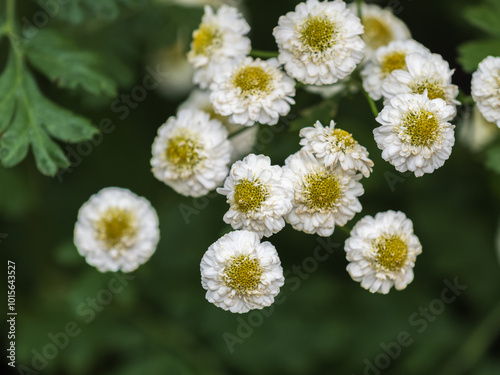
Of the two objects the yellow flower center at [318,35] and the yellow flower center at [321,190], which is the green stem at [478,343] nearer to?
the yellow flower center at [321,190]

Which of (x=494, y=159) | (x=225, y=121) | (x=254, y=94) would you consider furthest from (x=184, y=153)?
(x=494, y=159)

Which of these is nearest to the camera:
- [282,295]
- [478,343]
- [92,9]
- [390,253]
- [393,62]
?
[390,253]

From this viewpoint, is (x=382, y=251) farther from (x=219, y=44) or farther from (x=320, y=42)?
(x=219, y=44)

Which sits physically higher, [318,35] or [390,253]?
[318,35]

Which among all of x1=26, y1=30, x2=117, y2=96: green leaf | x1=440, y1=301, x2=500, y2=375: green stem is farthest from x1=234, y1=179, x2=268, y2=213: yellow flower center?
x1=440, y1=301, x2=500, y2=375: green stem

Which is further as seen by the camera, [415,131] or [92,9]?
[92,9]

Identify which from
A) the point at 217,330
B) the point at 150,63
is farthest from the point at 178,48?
the point at 217,330

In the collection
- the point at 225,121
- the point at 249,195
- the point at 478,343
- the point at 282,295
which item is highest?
the point at 249,195
